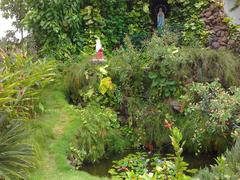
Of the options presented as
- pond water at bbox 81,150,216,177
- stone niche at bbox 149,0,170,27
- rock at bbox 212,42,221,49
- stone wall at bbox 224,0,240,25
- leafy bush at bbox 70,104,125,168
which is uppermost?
stone niche at bbox 149,0,170,27

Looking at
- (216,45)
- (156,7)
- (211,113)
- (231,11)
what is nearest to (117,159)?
(211,113)

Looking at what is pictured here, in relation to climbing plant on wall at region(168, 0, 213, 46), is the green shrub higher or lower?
lower

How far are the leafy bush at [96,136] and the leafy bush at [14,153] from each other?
1.13m

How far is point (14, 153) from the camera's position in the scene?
455 cm

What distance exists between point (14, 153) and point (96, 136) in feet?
6.45

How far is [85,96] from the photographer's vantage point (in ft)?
22.8

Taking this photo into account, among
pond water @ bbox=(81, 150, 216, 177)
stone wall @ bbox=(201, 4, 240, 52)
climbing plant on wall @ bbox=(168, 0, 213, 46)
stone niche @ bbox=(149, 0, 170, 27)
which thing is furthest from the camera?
stone niche @ bbox=(149, 0, 170, 27)

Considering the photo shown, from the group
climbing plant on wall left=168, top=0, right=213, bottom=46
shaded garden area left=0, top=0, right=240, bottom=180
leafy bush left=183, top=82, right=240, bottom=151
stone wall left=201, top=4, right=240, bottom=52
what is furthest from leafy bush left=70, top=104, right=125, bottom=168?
stone wall left=201, top=4, right=240, bottom=52

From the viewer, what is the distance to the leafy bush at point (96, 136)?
6066 mm

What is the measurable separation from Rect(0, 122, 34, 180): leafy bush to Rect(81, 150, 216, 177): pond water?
4.45ft

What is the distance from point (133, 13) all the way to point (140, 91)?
2.58m

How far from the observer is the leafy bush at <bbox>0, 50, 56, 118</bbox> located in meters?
5.02

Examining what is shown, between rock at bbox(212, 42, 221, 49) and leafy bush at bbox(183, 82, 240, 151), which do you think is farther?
rock at bbox(212, 42, 221, 49)

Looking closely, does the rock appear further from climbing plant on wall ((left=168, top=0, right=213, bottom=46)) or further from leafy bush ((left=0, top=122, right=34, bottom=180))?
leafy bush ((left=0, top=122, right=34, bottom=180))
